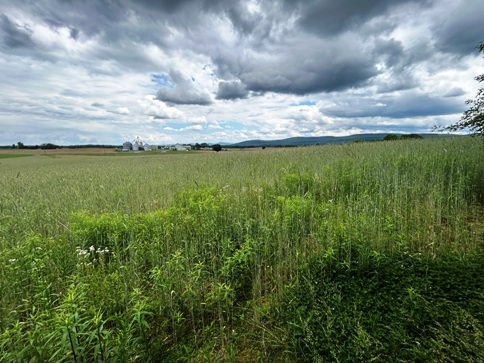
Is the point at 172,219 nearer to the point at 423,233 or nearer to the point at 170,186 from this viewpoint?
the point at 170,186

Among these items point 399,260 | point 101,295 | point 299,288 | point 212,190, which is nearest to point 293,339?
point 299,288

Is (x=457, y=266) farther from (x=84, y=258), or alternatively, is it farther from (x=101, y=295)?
(x=84, y=258)

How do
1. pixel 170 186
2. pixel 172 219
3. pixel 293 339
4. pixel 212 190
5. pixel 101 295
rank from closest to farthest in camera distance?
pixel 293 339 → pixel 101 295 → pixel 172 219 → pixel 212 190 → pixel 170 186

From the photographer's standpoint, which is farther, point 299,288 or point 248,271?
point 248,271

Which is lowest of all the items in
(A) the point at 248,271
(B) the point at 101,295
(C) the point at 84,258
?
(A) the point at 248,271

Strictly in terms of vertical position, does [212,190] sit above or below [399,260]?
above

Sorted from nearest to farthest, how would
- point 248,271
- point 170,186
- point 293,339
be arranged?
point 293,339
point 248,271
point 170,186

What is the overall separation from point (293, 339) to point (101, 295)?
216 centimetres

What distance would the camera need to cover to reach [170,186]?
732cm

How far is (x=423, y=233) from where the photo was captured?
141 inches

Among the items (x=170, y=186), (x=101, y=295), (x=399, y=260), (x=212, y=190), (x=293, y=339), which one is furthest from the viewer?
(x=170, y=186)

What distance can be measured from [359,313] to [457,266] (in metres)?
1.65

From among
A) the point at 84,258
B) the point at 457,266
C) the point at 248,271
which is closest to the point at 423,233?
the point at 457,266

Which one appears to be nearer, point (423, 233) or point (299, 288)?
point (299, 288)
